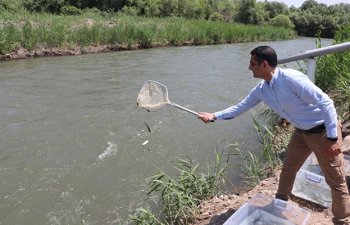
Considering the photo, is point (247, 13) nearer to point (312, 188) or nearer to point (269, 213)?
point (312, 188)

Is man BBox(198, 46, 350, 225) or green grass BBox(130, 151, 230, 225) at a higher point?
man BBox(198, 46, 350, 225)

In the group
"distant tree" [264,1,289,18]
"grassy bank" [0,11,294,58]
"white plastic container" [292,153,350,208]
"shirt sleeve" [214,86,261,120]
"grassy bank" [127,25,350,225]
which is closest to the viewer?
"shirt sleeve" [214,86,261,120]

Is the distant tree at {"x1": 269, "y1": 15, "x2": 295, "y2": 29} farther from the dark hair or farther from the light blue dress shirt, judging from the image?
the dark hair

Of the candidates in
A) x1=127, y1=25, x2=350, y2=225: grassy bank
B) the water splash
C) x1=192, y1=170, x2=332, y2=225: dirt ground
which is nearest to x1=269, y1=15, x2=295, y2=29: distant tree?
x1=127, y1=25, x2=350, y2=225: grassy bank

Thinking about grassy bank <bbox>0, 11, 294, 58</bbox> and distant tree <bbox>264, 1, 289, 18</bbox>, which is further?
distant tree <bbox>264, 1, 289, 18</bbox>

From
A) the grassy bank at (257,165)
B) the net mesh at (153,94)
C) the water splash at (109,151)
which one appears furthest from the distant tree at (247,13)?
the net mesh at (153,94)

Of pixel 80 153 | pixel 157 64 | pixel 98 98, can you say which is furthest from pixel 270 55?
pixel 157 64

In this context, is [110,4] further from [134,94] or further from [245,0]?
[134,94]

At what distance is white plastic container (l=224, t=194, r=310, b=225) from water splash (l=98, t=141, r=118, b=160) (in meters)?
3.20

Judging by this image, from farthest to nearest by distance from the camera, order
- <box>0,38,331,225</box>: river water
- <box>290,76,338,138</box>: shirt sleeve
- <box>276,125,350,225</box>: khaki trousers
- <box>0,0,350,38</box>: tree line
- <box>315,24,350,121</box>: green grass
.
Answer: <box>0,0,350,38</box>: tree line < <box>315,24,350,121</box>: green grass < <box>0,38,331,225</box>: river water < <box>276,125,350,225</box>: khaki trousers < <box>290,76,338,138</box>: shirt sleeve

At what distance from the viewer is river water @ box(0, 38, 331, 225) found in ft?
15.9

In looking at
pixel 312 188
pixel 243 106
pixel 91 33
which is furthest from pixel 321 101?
pixel 91 33

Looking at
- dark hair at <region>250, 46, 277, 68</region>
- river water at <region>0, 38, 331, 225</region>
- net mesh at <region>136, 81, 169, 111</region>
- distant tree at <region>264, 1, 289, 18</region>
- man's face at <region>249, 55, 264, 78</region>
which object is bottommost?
river water at <region>0, 38, 331, 225</region>

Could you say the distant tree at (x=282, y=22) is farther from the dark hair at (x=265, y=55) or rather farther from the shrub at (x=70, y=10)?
the dark hair at (x=265, y=55)
